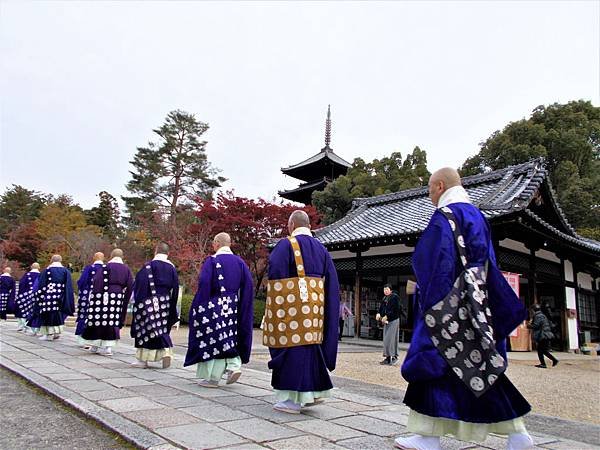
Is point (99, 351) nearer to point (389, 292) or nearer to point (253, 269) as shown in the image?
point (389, 292)

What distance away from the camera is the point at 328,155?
33406 mm

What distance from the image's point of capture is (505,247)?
1227 cm

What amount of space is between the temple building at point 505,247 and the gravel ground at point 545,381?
2374mm

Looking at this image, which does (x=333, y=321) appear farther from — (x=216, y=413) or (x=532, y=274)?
(x=532, y=274)

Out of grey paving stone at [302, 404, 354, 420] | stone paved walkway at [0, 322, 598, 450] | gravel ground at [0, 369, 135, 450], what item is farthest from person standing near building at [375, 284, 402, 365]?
gravel ground at [0, 369, 135, 450]

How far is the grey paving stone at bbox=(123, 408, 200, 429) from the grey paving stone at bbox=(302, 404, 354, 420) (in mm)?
950

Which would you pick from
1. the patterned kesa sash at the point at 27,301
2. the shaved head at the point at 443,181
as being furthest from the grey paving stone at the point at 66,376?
the patterned kesa sash at the point at 27,301

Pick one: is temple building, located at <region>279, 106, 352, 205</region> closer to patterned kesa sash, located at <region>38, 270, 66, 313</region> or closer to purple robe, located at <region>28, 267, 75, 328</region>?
purple robe, located at <region>28, 267, 75, 328</region>

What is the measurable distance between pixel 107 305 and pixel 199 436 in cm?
527

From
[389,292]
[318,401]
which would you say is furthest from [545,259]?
[318,401]

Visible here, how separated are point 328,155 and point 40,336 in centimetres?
2589

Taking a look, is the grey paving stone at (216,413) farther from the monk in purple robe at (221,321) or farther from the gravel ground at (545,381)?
the gravel ground at (545,381)

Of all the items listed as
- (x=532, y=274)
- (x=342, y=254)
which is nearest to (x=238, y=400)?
(x=342, y=254)

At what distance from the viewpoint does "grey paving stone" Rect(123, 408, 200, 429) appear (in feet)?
10.2
